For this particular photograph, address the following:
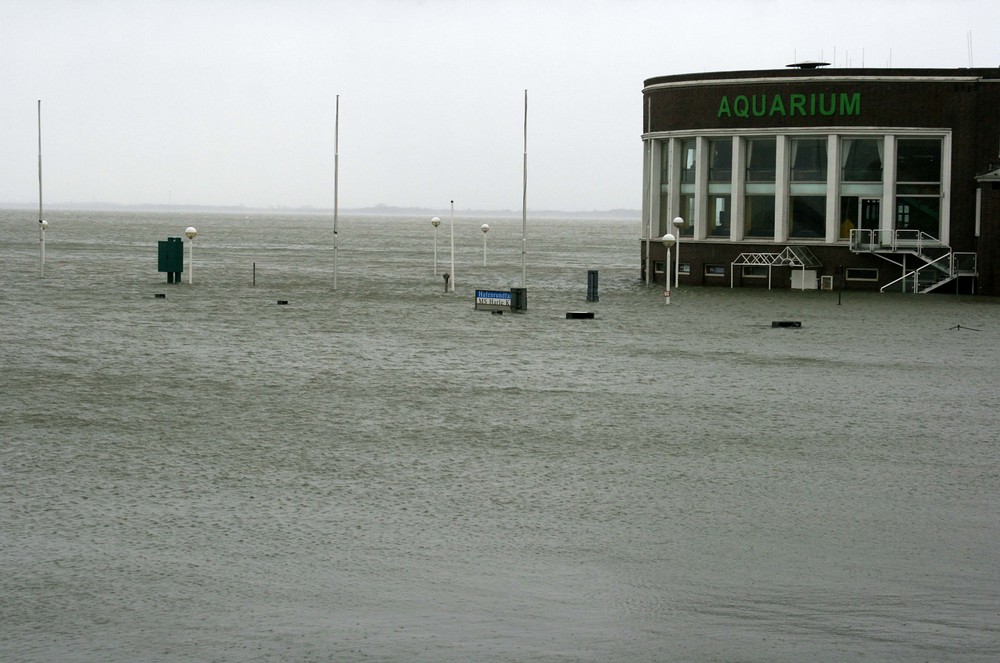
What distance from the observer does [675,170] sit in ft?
201

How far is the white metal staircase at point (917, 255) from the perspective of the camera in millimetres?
55625

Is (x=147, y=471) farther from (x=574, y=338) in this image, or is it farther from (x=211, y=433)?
(x=574, y=338)

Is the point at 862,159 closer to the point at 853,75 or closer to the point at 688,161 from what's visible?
the point at 853,75

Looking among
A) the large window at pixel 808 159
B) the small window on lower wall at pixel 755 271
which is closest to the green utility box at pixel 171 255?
the small window on lower wall at pixel 755 271

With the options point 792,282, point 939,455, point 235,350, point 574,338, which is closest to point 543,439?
point 939,455

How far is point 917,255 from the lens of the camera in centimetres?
5572

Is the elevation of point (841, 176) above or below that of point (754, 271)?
above

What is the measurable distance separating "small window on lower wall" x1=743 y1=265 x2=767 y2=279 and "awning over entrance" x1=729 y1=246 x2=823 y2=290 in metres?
0.26

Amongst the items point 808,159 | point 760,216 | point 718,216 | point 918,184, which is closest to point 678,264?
point 718,216

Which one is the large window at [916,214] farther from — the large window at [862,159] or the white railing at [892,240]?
the large window at [862,159]

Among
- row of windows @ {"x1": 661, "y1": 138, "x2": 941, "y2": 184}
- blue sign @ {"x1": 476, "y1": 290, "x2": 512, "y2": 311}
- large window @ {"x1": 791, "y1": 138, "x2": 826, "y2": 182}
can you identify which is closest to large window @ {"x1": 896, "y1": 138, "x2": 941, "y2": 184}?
row of windows @ {"x1": 661, "y1": 138, "x2": 941, "y2": 184}

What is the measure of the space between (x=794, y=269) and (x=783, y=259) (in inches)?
23.9

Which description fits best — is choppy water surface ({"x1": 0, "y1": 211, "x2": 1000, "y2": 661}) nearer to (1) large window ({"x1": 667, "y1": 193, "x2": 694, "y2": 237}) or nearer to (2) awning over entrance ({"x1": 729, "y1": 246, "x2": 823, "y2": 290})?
(2) awning over entrance ({"x1": 729, "y1": 246, "x2": 823, "y2": 290})

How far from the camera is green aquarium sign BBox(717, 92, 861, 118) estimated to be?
57.0 m
